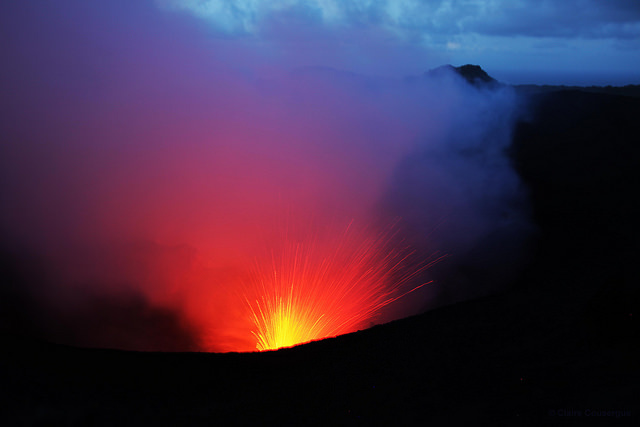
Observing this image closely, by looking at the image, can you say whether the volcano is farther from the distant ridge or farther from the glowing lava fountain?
the distant ridge

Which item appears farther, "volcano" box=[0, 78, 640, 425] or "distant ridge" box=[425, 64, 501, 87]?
"distant ridge" box=[425, 64, 501, 87]

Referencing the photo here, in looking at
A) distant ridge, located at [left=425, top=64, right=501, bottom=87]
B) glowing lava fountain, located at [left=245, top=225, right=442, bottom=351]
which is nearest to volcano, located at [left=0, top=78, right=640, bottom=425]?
glowing lava fountain, located at [left=245, top=225, right=442, bottom=351]

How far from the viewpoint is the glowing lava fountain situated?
15133mm

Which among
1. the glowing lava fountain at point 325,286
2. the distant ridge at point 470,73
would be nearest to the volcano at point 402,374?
the glowing lava fountain at point 325,286

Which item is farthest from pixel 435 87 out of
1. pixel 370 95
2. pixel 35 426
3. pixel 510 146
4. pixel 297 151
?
pixel 35 426

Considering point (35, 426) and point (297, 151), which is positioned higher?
point (297, 151)

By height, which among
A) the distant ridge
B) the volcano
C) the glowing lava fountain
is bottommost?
the volcano

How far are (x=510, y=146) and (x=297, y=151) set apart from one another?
1308cm

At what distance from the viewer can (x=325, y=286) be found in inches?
674

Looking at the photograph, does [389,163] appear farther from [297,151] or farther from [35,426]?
[35,426]

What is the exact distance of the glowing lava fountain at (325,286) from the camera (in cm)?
1513

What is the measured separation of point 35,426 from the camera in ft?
24.2

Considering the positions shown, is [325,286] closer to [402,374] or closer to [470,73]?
[402,374]

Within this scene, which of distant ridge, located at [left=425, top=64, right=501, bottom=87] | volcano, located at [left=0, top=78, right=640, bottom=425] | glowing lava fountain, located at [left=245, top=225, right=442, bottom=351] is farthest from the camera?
distant ridge, located at [left=425, top=64, right=501, bottom=87]
